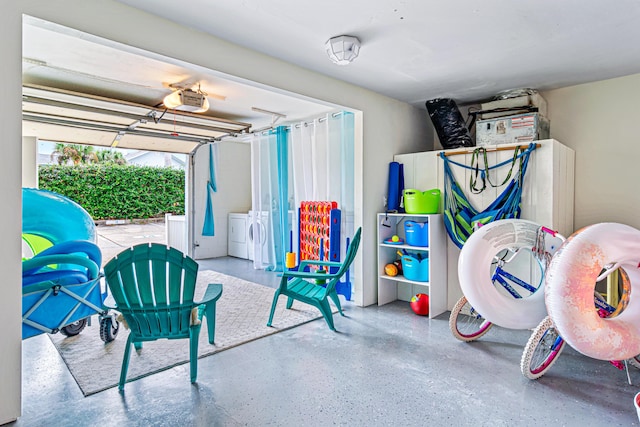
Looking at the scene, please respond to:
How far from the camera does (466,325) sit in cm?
334

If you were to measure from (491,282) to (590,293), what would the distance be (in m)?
0.63

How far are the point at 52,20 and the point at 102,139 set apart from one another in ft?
12.2

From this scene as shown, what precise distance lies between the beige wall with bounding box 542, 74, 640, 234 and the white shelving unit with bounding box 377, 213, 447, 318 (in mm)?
1460

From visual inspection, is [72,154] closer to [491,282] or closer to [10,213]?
[10,213]

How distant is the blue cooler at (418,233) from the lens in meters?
3.71

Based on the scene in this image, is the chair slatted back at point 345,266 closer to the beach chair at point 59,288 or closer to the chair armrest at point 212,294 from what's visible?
the chair armrest at point 212,294

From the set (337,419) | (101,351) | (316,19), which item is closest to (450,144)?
(316,19)

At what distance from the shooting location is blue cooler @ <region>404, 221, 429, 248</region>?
3715 millimetres

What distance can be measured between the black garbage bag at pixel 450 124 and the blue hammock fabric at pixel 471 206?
290mm

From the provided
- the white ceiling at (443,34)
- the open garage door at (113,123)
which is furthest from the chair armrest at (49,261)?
the open garage door at (113,123)

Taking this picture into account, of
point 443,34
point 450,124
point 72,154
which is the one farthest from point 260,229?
point 72,154

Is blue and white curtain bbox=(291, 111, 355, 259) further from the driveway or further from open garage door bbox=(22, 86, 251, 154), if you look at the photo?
the driveway

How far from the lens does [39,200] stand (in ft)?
9.59

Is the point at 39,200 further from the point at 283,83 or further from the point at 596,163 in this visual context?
the point at 596,163
